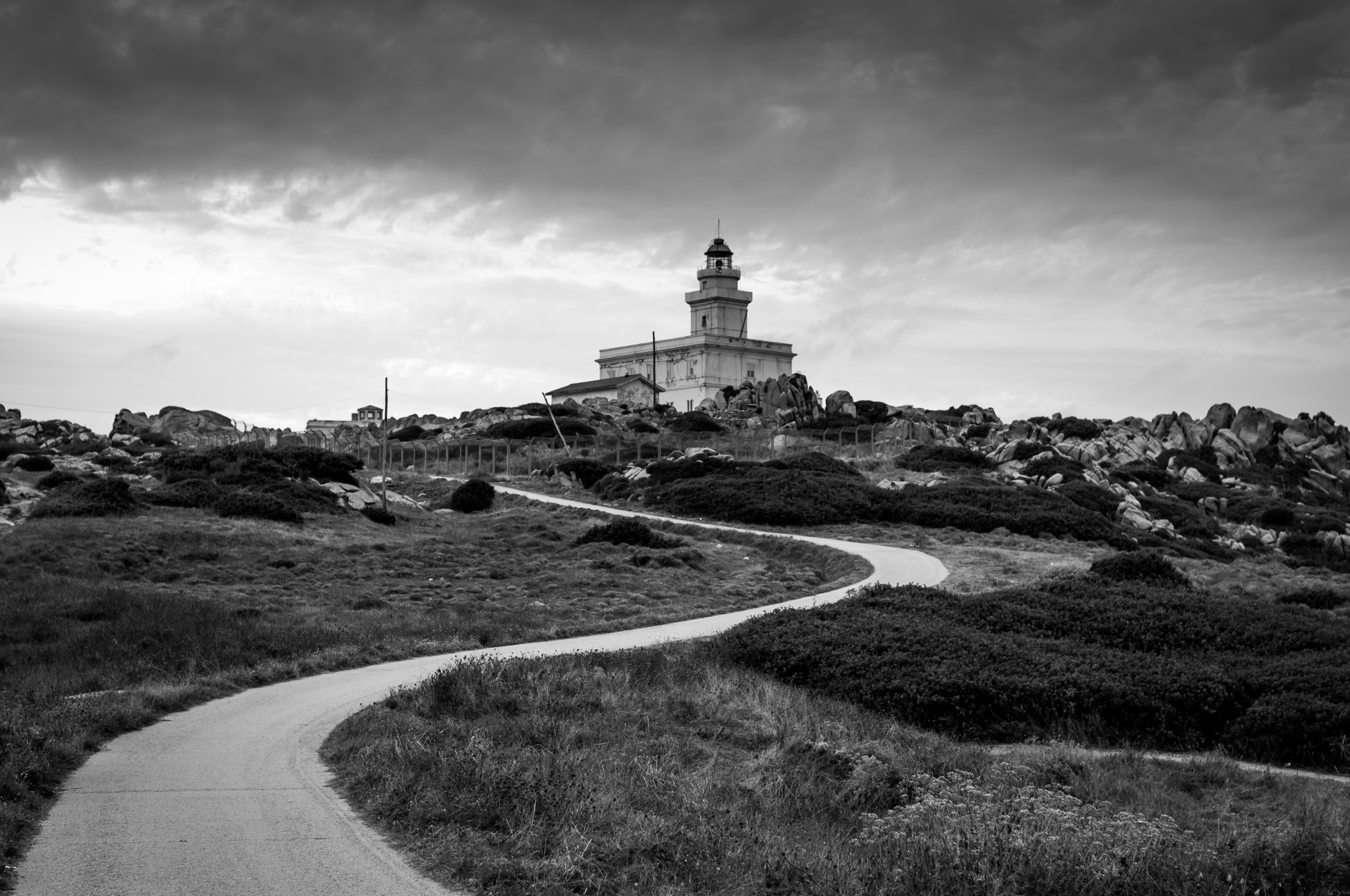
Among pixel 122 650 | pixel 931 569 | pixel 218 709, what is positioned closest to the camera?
pixel 218 709

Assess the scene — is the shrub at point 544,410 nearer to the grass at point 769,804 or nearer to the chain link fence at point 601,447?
the chain link fence at point 601,447

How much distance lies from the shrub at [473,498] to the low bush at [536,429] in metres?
28.7

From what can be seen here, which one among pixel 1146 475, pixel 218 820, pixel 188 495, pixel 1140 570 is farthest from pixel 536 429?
pixel 218 820

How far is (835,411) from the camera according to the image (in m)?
91.7

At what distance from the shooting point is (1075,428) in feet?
264

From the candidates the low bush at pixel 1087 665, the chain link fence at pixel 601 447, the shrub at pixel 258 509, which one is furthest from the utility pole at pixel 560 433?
the low bush at pixel 1087 665

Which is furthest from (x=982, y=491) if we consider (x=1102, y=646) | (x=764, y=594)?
(x=1102, y=646)

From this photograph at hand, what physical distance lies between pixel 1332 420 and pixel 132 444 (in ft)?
267

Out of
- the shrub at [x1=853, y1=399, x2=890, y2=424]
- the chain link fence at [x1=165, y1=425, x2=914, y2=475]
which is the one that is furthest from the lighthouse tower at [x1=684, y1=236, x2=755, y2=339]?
the chain link fence at [x1=165, y1=425, x2=914, y2=475]

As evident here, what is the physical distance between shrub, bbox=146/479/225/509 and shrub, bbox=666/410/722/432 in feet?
148

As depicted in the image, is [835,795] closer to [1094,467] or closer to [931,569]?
[931,569]

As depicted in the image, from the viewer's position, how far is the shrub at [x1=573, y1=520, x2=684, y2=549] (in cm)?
Result: 3572

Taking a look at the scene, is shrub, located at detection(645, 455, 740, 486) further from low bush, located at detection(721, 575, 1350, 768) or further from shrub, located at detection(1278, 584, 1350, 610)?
low bush, located at detection(721, 575, 1350, 768)

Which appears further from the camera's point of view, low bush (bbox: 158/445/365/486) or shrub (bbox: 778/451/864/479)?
shrub (bbox: 778/451/864/479)
